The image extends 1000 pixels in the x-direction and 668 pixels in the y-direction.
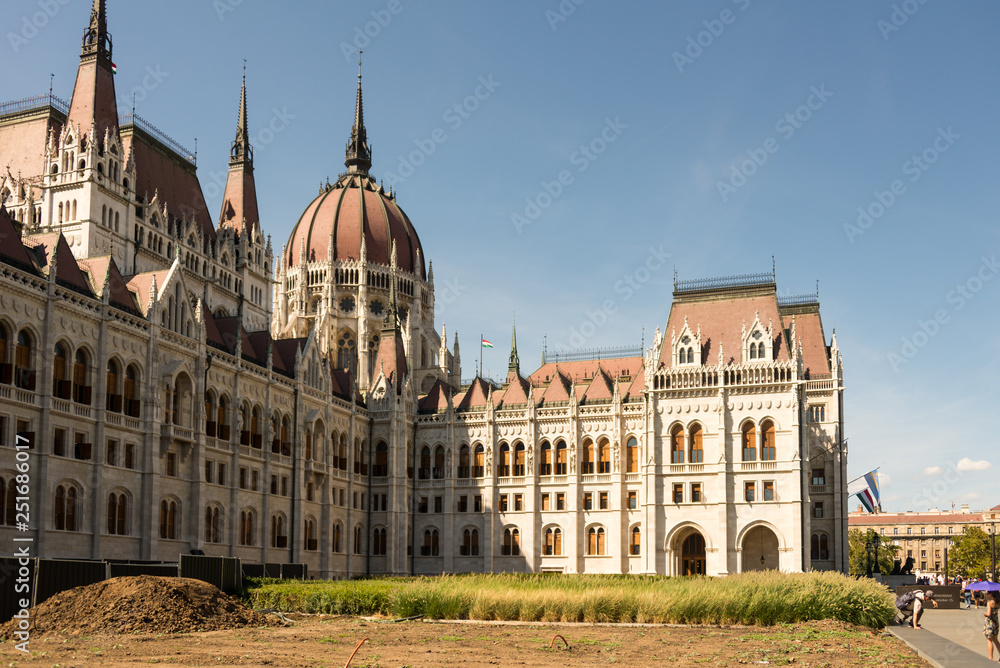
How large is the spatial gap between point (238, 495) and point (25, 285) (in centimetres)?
1922

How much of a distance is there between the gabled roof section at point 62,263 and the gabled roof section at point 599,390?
36916mm

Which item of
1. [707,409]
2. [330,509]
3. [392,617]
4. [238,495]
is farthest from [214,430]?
[707,409]

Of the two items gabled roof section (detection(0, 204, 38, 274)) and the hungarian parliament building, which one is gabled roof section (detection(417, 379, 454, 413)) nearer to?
the hungarian parliament building

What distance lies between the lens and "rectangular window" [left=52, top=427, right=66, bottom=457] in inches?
1829

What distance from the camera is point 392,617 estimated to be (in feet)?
124

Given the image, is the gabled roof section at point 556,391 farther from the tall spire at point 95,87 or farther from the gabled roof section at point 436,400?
the tall spire at point 95,87

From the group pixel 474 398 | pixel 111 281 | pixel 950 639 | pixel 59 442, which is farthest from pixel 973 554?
pixel 59 442

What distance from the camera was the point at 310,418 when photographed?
6800cm

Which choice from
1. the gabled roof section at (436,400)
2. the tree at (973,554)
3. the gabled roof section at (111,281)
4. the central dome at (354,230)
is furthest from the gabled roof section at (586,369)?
the tree at (973,554)

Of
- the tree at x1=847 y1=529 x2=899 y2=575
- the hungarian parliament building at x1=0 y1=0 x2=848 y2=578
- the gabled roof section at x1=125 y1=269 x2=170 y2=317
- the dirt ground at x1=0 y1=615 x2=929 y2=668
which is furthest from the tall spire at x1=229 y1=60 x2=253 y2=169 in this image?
the tree at x1=847 y1=529 x2=899 y2=575

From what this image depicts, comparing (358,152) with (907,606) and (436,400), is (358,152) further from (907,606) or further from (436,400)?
(907,606)

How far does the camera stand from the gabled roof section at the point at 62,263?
48125 millimetres

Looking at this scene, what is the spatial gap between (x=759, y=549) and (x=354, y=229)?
47.9 metres

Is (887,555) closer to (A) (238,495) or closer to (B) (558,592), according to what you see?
(A) (238,495)
